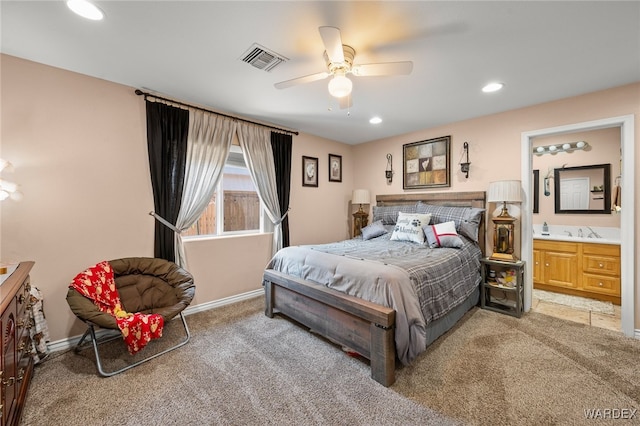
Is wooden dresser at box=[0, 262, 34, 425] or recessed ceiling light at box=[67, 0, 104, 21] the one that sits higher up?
recessed ceiling light at box=[67, 0, 104, 21]

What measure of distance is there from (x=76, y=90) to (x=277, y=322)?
9.46 ft

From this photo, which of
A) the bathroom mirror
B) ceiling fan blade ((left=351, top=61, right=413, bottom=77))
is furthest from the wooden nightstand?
ceiling fan blade ((left=351, top=61, right=413, bottom=77))

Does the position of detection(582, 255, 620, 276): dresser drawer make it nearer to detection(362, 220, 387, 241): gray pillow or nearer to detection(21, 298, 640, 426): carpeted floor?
detection(21, 298, 640, 426): carpeted floor

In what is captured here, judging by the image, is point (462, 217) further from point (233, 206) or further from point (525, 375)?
point (233, 206)

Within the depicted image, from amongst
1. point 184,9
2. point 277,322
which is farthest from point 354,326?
point 184,9

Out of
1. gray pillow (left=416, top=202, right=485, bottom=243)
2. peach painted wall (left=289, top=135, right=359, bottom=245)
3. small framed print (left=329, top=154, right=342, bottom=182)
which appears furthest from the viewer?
small framed print (left=329, top=154, right=342, bottom=182)

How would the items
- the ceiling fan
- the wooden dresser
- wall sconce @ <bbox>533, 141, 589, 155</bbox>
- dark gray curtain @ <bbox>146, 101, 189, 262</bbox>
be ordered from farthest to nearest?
wall sconce @ <bbox>533, 141, 589, 155</bbox>
dark gray curtain @ <bbox>146, 101, 189, 262</bbox>
the ceiling fan
the wooden dresser

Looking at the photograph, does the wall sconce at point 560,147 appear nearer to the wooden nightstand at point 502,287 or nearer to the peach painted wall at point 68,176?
the wooden nightstand at point 502,287

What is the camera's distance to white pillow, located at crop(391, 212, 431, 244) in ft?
10.9

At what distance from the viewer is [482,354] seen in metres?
2.20

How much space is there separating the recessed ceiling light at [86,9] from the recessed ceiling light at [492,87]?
3.16m

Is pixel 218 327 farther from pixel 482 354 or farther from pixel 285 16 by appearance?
pixel 285 16

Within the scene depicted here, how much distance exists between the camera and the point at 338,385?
1.84 m

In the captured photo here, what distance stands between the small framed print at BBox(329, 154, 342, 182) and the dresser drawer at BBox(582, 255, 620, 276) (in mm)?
3645
